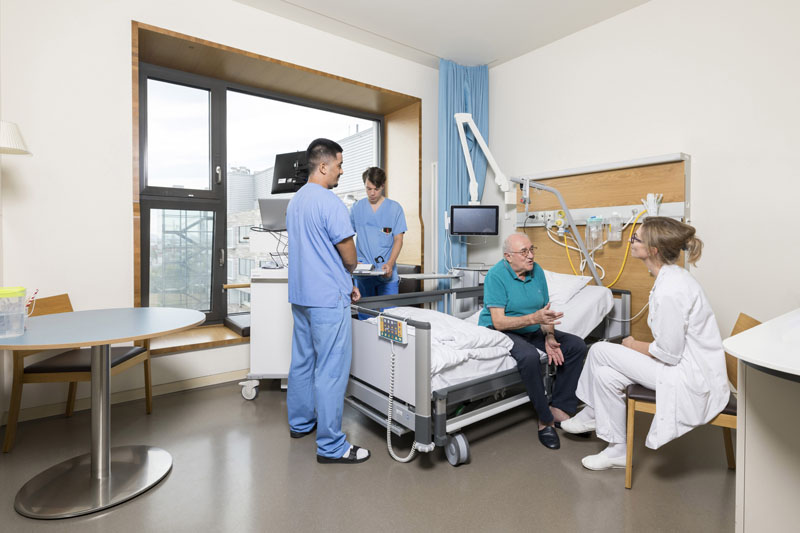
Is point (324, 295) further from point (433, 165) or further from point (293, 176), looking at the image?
point (433, 165)

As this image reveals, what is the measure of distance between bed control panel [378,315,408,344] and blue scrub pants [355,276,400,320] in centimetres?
124

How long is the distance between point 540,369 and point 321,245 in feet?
4.21

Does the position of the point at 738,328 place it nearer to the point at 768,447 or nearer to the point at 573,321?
the point at 768,447

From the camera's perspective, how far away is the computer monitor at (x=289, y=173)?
3230mm

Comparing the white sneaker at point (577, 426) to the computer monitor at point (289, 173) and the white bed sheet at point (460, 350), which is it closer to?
the white bed sheet at point (460, 350)

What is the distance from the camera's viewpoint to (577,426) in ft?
7.55

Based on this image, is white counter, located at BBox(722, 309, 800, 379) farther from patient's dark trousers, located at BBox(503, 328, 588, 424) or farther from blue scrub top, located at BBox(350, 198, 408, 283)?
blue scrub top, located at BBox(350, 198, 408, 283)

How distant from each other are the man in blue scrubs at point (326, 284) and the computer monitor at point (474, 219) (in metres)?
1.95

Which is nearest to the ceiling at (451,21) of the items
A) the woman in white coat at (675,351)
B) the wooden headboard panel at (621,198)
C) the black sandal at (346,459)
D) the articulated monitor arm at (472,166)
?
the articulated monitor arm at (472,166)

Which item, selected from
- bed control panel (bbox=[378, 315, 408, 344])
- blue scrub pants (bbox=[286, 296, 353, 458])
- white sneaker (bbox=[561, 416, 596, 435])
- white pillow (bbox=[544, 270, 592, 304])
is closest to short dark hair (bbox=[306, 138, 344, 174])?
blue scrub pants (bbox=[286, 296, 353, 458])

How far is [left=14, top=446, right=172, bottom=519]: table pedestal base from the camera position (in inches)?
67.2

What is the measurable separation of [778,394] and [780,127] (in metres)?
2.09

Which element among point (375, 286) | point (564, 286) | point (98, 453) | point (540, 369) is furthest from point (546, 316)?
point (98, 453)

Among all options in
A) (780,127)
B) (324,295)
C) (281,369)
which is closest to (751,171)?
(780,127)
